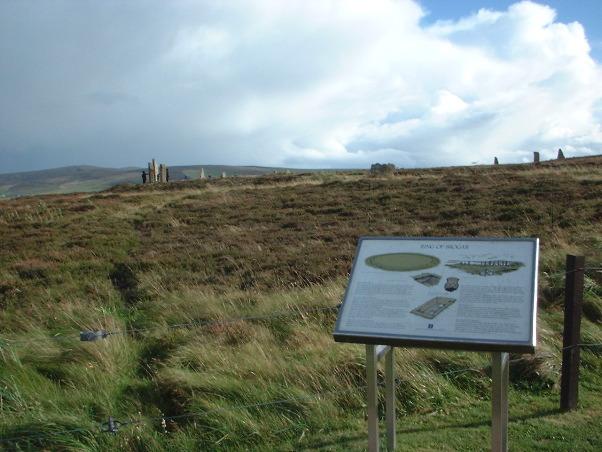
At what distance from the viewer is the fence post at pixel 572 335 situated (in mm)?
4344

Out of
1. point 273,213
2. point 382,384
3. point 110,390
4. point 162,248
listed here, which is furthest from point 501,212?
point 110,390

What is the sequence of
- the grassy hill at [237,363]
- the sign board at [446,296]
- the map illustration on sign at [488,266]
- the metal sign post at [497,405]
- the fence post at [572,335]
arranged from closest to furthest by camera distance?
the sign board at [446,296] → the metal sign post at [497,405] → the map illustration on sign at [488,266] → the grassy hill at [237,363] → the fence post at [572,335]

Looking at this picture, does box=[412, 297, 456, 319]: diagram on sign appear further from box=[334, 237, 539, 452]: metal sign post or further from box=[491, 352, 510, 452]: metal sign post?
box=[491, 352, 510, 452]: metal sign post

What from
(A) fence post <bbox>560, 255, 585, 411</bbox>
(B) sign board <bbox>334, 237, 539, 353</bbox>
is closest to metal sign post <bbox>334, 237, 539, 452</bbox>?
(B) sign board <bbox>334, 237, 539, 353</bbox>

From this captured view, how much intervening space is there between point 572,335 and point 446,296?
182 cm

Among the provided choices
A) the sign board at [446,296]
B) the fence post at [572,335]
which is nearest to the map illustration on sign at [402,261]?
the sign board at [446,296]

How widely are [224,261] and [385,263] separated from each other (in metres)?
9.28

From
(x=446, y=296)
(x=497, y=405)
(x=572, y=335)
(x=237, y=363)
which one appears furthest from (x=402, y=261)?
(x=237, y=363)

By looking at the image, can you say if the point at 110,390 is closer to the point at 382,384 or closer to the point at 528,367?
the point at 382,384

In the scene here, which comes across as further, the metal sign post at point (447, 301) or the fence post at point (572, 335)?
the fence post at point (572, 335)

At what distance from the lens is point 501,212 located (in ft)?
54.7

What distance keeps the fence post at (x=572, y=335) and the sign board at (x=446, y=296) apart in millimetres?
1203

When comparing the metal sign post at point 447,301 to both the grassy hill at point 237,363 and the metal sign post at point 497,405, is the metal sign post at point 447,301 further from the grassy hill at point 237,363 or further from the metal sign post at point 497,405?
the grassy hill at point 237,363

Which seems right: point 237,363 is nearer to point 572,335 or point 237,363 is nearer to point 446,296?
point 446,296
